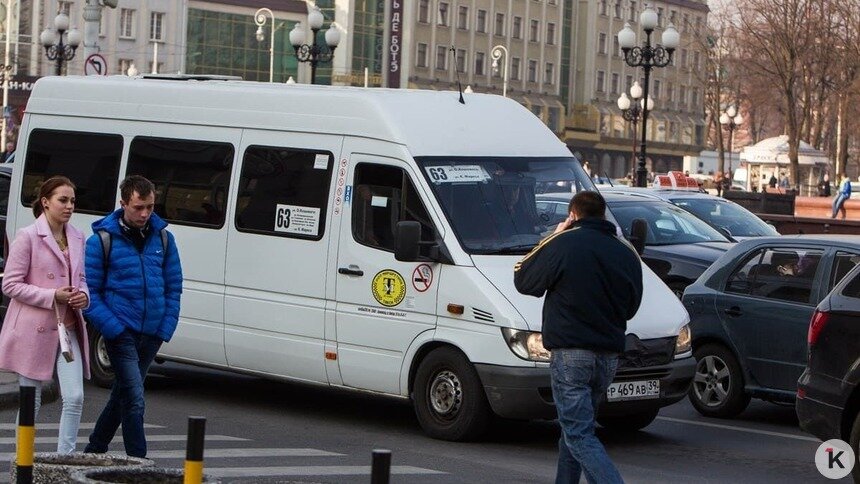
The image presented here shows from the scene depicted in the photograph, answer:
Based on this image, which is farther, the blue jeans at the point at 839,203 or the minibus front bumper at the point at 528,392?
the blue jeans at the point at 839,203

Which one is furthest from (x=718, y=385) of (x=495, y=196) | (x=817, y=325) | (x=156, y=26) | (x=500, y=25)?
(x=500, y=25)

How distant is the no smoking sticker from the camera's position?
11562 mm

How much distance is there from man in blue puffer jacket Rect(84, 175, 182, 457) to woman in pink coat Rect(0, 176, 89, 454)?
8.1 inches

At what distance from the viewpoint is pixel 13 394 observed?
12484 millimetres

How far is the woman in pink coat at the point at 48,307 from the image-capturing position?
340 inches

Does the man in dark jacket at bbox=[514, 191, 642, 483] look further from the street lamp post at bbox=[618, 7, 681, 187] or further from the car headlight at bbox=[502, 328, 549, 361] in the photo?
the street lamp post at bbox=[618, 7, 681, 187]

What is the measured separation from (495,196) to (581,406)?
13.1 ft

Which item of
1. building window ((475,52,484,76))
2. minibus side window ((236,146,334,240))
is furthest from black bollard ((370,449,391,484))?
building window ((475,52,484,76))

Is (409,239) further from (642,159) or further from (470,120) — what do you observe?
(642,159)

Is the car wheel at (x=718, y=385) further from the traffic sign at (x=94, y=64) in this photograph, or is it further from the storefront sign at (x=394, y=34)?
the storefront sign at (x=394, y=34)

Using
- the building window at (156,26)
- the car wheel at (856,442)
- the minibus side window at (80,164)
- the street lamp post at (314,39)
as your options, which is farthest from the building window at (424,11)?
the car wheel at (856,442)

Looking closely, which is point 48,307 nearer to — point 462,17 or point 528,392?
point 528,392

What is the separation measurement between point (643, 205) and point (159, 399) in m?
8.20

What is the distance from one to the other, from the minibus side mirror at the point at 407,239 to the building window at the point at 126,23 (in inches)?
3411
